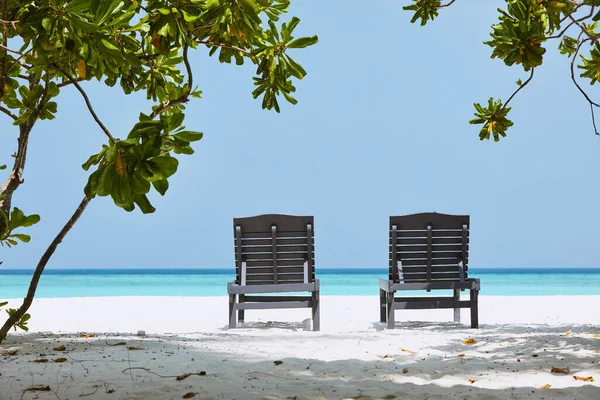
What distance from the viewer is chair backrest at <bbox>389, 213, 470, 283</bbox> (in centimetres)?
594

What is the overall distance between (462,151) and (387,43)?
1037cm

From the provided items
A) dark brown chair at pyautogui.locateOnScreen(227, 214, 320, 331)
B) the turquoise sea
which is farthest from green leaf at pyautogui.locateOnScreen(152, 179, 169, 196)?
the turquoise sea

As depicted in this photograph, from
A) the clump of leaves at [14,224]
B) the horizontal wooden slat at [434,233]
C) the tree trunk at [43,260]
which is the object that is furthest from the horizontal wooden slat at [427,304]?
the clump of leaves at [14,224]

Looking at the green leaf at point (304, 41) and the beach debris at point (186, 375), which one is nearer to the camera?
the beach debris at point (186, 375)

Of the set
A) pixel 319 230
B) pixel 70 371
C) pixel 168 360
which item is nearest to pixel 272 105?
pixel 168 360

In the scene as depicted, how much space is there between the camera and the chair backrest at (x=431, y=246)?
594cm

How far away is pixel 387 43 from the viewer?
41.3 m

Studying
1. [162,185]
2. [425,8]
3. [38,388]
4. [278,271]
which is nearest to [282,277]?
[278,271]

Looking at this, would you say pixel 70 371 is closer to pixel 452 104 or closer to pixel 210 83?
pixel 452 104

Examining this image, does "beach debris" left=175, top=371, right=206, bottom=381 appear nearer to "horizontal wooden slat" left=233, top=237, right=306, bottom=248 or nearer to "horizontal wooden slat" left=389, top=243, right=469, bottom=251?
"horizontal wooden slat" left=233, top=237, right=306, bottom=248

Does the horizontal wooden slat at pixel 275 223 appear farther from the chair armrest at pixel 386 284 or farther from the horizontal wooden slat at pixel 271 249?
the chair armrest at pixel 386 284

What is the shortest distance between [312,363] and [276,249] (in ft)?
7.86

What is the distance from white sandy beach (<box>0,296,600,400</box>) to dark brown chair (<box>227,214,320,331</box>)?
42 centimetres

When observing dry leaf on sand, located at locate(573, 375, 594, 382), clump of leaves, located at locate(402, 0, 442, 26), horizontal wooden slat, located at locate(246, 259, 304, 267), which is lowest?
dry leaf on sand, located at locate(573, 375, 594, 382)
